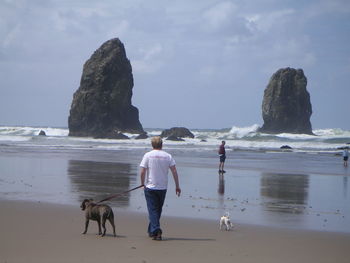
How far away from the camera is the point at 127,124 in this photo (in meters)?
87.6

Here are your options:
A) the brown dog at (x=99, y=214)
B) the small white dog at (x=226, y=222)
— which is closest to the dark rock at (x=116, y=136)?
the small white dog at (x=226, y=222)

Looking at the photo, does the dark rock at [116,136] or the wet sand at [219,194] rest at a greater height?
the dark rock at [116,136]

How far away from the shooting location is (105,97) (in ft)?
289

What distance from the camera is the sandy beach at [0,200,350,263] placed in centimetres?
678

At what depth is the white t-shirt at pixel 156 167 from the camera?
811 centimetres

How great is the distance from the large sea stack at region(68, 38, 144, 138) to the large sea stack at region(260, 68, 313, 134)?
2803 centimetres

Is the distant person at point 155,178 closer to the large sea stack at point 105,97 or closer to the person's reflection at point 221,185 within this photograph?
the person's reflection at point 221,185

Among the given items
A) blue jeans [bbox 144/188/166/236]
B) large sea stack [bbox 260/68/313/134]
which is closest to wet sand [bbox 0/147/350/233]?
blue jeans [bbox 144/188/166/236]

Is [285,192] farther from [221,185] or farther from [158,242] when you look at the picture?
[158,242]

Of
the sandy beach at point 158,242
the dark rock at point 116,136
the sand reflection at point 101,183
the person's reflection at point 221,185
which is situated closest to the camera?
the sandy beach at point 158,242

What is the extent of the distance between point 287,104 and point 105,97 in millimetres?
36085

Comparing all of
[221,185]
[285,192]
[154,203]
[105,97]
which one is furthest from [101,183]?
[105,97]

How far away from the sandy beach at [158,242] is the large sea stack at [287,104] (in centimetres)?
→ 9268

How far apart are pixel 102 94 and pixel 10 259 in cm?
8246
